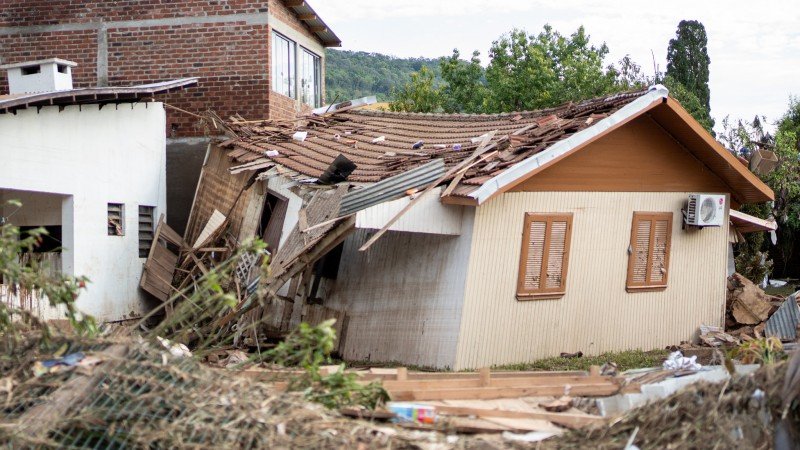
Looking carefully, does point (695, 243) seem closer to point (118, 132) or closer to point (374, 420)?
point (118, 132)

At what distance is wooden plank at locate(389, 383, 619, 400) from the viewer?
26.4ft

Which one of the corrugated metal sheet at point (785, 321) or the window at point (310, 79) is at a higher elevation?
the window at point (310, 79)

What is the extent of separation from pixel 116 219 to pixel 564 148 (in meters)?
7.93

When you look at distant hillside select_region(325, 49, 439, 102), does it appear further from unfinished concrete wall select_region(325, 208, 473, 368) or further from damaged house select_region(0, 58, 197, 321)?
unfinished concrete wall select_region(325, 208, 473, 368)

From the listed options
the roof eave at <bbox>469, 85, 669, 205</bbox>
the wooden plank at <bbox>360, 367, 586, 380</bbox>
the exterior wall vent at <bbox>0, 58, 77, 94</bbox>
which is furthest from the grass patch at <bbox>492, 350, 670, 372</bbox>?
the exterior wall vent at <bbox>0, 58, 77, 94</bbox>

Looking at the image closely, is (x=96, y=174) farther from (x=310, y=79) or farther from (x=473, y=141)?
(x=310, y=79)

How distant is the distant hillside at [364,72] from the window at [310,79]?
21.8m

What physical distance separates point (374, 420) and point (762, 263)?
73.3 ft

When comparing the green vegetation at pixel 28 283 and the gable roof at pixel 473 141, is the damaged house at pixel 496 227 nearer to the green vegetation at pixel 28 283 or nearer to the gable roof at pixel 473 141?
the gable roof at pixel 473 141

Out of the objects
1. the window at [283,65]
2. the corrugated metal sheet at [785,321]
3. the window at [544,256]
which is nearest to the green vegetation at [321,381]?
the window at [544,256]

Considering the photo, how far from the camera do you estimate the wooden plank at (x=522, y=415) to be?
7770mm

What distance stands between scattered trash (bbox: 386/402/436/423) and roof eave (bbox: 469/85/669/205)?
6204 millimetres

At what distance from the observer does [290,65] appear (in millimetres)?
22625

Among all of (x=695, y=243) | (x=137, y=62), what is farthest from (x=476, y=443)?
(x=137, y=62)
